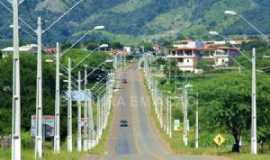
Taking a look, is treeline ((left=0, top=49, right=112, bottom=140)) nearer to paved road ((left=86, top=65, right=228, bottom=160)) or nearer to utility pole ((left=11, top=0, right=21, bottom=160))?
paved road ((left=86, top=65, right=228, bottom=160))

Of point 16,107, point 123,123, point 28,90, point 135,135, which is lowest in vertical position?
point 135,135

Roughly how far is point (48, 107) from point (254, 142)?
5424 cm

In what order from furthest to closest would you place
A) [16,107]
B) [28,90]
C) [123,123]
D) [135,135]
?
[123,123], [135,135], [28,90], [16,107]

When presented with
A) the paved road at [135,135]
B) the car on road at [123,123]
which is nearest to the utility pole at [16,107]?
the paved road at [135,135]

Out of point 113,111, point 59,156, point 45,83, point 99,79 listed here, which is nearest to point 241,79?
point 59,156

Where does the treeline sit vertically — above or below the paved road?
above

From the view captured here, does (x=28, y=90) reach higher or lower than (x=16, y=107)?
lower

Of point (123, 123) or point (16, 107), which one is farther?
point (123, 123)

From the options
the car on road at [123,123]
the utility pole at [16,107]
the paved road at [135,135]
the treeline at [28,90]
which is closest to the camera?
the utility pole at [16,107]

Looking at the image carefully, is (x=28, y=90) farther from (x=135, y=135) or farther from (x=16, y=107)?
(x=16, y=107)

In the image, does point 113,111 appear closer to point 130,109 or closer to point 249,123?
point 130,109

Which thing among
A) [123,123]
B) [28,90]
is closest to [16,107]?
[28,90]

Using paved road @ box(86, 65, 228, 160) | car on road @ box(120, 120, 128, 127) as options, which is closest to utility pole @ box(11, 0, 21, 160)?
paved road @ box(86, 65, 228, 160)

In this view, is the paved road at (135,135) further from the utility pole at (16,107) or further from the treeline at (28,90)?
the utility pole at (16,107)
